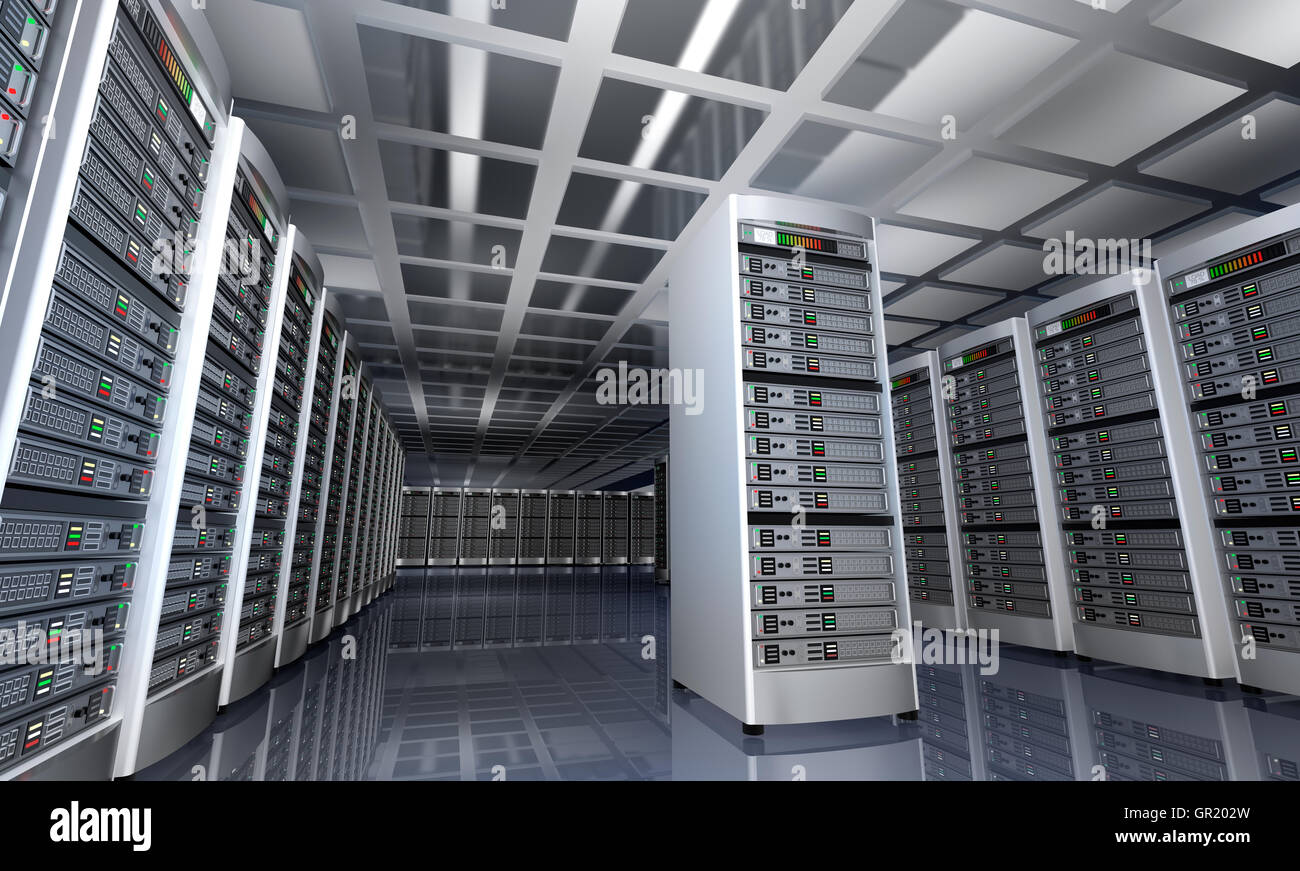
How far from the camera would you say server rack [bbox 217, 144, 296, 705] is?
3084 millimetres

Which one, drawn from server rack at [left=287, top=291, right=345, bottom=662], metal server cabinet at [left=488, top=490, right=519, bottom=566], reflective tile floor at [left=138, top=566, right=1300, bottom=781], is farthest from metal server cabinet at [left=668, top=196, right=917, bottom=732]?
metal server cabinet at [left=488, top=490, right=519, bottom=566]

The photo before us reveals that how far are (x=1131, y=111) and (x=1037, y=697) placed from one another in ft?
12.4

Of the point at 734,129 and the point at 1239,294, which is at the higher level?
the point at 734,129

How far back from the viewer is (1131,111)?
3.73 m

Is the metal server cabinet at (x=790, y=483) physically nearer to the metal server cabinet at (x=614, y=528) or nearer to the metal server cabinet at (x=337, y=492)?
the metal server cabinet at (x=337, y=492)

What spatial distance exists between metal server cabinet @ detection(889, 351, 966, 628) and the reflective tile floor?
3.37 feet

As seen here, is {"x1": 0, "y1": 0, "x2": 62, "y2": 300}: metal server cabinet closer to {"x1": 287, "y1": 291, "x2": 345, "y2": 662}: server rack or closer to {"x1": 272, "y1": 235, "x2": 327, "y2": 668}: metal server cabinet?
{"x1": 272, "y1": 235, "x2": 327, "y2": 668}: metal server cabinet

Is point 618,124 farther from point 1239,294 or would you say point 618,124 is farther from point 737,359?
point 1239,294

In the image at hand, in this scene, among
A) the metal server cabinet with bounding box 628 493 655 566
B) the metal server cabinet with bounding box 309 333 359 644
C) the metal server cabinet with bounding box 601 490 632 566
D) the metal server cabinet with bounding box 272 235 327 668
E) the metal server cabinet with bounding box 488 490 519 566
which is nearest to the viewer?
the metal server cabinet with bounding box 272 235 327 668

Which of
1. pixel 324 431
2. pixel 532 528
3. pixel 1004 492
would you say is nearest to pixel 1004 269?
pixel 1004 492

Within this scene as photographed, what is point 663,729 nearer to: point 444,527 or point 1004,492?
point 1004,492

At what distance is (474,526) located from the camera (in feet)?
53.2

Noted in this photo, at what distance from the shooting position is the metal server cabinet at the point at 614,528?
17281mm

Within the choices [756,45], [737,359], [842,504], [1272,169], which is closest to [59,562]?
[737,359]
